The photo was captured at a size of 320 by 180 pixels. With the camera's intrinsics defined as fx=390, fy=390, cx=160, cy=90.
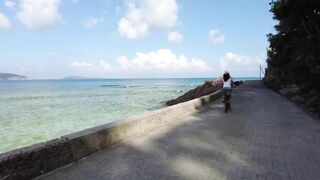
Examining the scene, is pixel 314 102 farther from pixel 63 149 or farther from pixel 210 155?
pixel 63 149

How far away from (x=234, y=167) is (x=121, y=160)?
2.02 meters

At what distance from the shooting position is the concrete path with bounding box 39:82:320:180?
627cm

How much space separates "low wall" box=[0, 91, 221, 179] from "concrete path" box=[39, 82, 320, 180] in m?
0.18

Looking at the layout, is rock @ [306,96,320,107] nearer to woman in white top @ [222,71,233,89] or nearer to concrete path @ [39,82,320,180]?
woman in white top @ [222,71,233,89]

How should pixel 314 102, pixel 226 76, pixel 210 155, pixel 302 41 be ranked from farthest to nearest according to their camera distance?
pixel 302 41, pixel 314 102, pixel 226 76, pixel 210 155

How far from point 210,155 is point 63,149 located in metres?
2.85

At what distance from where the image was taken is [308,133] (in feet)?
36.2

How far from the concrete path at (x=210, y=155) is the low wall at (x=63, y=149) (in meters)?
0.18

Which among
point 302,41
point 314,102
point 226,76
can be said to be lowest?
point 314,102

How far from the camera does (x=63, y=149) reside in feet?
21.7

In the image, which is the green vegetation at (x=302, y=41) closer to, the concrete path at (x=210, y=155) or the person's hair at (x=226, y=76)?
the person's hair at (x=226, y=76)

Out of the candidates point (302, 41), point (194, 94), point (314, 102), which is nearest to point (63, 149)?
point (314, 102)

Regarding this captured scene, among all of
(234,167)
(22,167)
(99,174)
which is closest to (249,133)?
(234,167)

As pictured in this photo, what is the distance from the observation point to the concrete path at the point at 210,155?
6.27 metres
